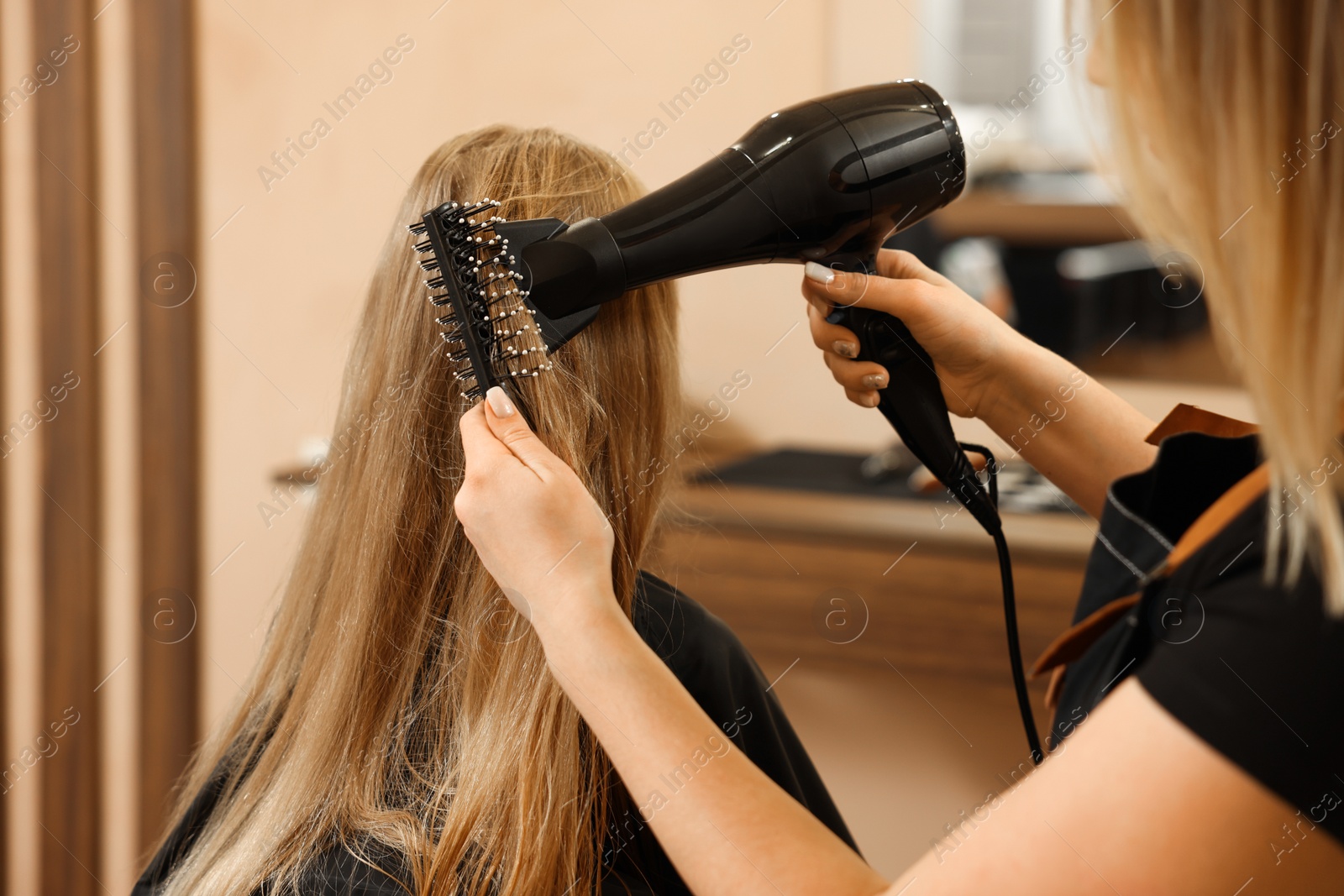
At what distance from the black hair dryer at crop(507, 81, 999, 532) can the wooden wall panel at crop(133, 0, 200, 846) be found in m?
1.24

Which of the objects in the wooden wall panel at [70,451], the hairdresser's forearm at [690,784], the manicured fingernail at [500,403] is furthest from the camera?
the wooden wall panel at [70,451]

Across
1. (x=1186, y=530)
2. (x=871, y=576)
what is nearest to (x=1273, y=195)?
(x=1186, y=530)

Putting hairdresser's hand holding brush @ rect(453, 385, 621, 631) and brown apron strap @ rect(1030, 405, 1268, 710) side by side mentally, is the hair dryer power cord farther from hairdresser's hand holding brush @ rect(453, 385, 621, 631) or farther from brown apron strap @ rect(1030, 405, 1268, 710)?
hairdresser's hand holding brush @ rect(453, 385, 621, 631)

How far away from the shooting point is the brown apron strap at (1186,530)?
18.3 inches

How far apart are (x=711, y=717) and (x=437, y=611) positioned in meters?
0.23

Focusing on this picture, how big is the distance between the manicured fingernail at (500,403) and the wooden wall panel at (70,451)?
1.29m

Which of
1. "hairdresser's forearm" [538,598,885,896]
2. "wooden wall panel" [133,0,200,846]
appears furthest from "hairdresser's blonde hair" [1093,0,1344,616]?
"wooden wall panel" [133,0,200,846]

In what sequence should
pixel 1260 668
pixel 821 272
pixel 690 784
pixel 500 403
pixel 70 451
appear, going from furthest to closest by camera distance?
pixel 70 451, pixel 821 272, pixel 500 403, pixel 690 784, pixel 1260 668

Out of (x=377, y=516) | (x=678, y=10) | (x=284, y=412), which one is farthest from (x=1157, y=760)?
(x=284, y=412)

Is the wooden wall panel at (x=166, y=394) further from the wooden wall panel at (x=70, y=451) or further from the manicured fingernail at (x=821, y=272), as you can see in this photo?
the manicured fingernail at (x=821, y=272)

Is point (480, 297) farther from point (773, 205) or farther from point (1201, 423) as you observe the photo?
point (1201, 423)

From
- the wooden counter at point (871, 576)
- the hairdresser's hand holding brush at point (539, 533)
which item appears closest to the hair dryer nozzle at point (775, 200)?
the hairdresser's hand holding brush at point (539, 533)

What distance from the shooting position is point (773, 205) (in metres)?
0.70

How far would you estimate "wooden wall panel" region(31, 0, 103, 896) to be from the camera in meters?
1.61
